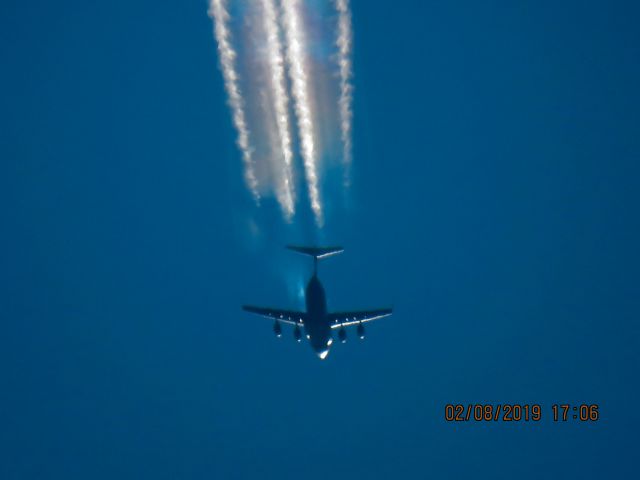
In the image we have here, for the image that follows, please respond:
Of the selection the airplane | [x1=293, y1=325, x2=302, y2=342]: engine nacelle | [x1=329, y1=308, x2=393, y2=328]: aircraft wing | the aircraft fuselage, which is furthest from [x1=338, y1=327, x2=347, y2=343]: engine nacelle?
[x1=293, y1=325, x2=302, y2=342]: engine nacelle

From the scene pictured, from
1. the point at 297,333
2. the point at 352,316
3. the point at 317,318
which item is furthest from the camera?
the point at 297,333

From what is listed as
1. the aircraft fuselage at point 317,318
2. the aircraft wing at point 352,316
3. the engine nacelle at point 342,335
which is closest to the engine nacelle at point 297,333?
the aircraft fuselage at point 317,318

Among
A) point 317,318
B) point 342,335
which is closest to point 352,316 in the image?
point 342,335

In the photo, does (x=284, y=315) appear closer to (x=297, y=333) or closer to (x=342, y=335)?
(x=297, y=333)

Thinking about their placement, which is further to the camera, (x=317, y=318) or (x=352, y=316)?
(x=352, y=316)

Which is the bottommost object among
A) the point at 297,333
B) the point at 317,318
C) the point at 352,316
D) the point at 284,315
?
the point at 317,318

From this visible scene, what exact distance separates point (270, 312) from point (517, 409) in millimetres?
26401

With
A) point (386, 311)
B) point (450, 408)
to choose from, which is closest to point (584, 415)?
point (450, 408)

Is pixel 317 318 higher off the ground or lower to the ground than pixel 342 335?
lower

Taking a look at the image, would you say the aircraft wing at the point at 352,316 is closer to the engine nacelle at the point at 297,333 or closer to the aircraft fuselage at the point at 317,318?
the aircraft fuselage at the point at 317,318

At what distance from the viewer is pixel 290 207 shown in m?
56.7

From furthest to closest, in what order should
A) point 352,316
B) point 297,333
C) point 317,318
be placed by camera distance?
point 297,333, point 352,316, point 317,318

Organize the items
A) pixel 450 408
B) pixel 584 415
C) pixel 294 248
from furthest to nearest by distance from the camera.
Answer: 1. pixel 584 415
2. pixel 450 408
3. pixel 294 248

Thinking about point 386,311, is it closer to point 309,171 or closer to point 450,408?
point 309,171
